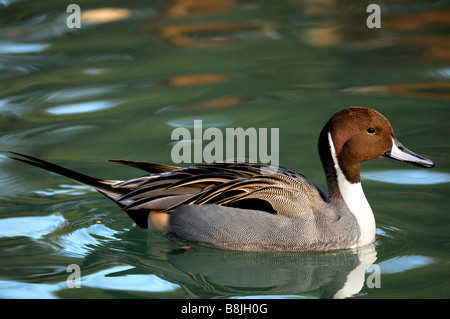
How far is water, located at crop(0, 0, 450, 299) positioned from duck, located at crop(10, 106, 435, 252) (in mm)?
141

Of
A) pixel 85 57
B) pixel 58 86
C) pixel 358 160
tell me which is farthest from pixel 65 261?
pixel 85 57

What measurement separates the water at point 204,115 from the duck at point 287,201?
0.14 metres

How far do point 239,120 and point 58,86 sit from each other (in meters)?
2.47

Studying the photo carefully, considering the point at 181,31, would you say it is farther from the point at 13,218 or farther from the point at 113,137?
the point at 13,218

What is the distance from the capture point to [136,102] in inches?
374

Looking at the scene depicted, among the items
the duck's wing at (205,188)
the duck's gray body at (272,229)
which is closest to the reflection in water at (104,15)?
the duck's wing at (205,188)

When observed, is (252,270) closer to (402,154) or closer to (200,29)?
(402,154)

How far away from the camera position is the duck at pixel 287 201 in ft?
20.2

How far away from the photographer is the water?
5898mm

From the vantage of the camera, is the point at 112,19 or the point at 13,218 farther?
the point at 112,19

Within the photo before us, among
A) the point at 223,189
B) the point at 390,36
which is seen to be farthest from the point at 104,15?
the point at 223,189

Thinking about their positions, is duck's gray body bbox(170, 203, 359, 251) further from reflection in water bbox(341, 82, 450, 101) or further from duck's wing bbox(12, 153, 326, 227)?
reflection in water bbox(341, 82, 450, 101)

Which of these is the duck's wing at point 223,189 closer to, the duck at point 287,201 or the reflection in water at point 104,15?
the duck at point 287,201
